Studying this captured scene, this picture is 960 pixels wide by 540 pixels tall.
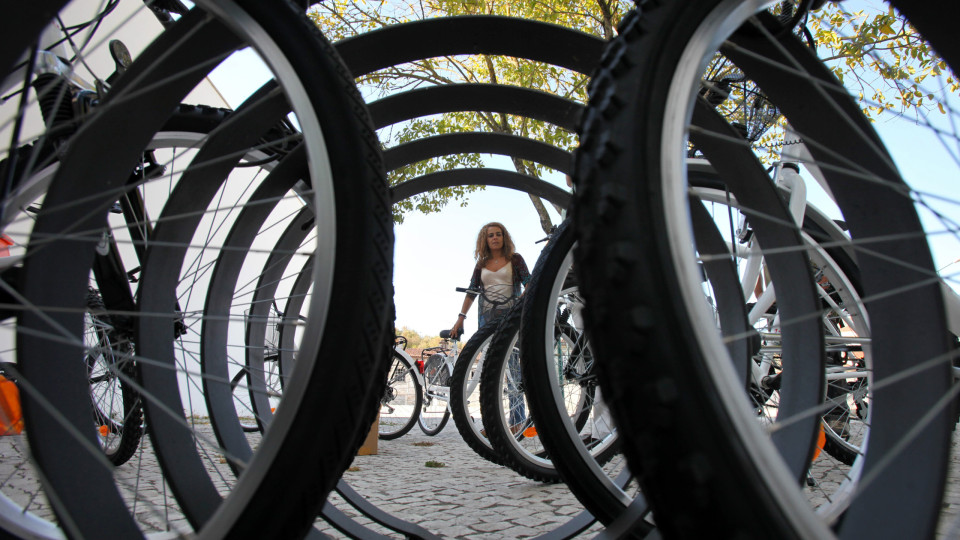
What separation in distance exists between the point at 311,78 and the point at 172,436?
102 cm

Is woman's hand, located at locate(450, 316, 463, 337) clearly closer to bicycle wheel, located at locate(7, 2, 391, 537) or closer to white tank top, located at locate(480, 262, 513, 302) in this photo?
white tank top, located at locate(480, 262, 513, 302)

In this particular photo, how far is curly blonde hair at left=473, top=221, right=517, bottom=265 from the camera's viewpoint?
5.77 meters

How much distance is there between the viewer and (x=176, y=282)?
5.17 ft

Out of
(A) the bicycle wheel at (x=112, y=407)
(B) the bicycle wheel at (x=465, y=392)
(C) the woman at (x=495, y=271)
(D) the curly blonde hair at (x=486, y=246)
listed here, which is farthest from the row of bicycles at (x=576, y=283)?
(D) the curly blonde hair at (x=486, y=246)

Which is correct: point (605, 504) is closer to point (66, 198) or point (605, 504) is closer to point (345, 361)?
point (345, 361)

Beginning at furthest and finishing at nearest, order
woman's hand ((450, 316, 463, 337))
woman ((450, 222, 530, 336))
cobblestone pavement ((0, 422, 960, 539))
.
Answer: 1. woman's hand ((450, 316, 463, 337))
2. woman ((450, 222, 530, 336))
3. cobblestone pavement ((0, 422, 960, 539))

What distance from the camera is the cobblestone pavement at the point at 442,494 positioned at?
6.93 feet

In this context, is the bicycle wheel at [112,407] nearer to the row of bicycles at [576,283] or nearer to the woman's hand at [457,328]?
the row of bicycles at [576,283]

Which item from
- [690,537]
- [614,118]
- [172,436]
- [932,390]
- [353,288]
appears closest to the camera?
[690,537]

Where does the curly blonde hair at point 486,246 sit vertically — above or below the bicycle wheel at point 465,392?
above

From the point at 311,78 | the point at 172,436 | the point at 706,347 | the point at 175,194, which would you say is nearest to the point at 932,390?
the point at 706,347

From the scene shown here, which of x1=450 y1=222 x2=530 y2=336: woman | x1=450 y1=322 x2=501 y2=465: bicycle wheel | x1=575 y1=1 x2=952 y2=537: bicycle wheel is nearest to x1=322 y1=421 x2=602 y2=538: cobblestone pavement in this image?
x1=450 y1=322 x2=501 y2=465: bicycle wheel

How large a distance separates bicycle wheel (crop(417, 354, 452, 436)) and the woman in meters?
2.05

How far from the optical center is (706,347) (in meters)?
0.57
